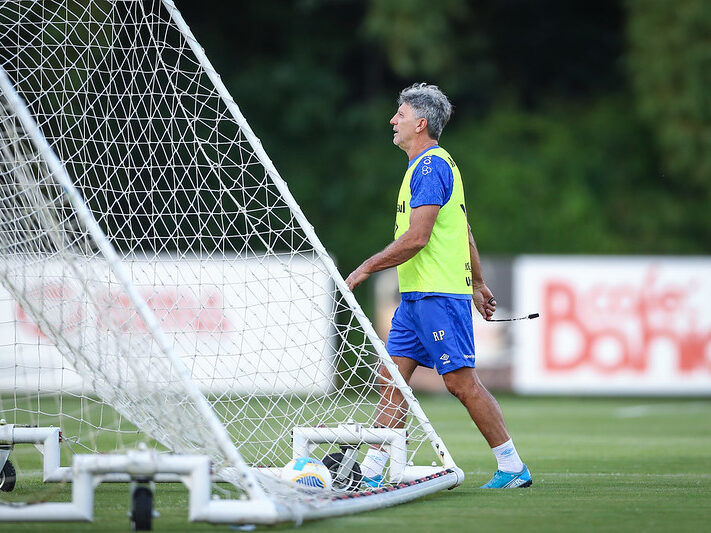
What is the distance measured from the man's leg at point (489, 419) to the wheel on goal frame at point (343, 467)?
0.71m

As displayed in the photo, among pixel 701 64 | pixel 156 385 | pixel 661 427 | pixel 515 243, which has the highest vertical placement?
pixel 701 64

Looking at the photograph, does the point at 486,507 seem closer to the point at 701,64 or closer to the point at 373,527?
the point at 373,527

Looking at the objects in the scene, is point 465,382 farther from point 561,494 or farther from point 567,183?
point 567,183

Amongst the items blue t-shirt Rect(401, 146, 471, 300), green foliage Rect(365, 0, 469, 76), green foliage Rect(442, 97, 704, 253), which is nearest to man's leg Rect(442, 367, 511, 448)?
blue t-shirt Rect(401, 146, 471, 300)

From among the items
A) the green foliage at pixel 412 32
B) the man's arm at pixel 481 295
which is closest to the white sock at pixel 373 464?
the man's arm at pixel 481 295

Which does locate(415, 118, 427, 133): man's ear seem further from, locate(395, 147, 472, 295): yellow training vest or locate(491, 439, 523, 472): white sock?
locate(491, 439, 523, 472): white sock

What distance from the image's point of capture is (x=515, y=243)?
24.4 m

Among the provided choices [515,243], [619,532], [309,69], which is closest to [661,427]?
[619,532]

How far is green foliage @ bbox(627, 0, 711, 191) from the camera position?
2444 centimetres

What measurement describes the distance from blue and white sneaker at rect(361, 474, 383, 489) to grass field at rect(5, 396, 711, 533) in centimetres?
34

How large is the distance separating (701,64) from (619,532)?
20905 mm

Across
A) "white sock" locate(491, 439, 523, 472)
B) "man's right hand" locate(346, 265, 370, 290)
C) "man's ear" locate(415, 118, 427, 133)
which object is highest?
"man's ear" locate(415, 118, 427, 133)

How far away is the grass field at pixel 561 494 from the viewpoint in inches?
210

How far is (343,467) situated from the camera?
21.5 feet
